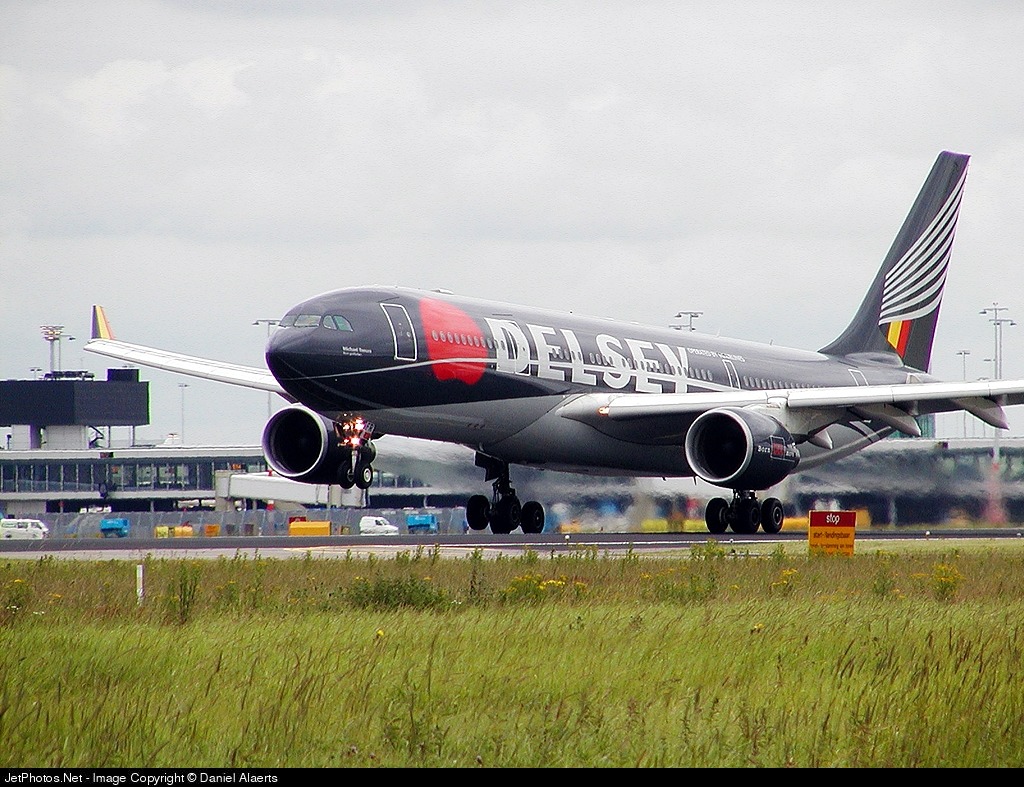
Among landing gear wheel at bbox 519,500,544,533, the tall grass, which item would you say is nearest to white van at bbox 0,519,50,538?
landing gear wheel at bbox 519,500,544,533

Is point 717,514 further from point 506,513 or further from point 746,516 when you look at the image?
point 506,513

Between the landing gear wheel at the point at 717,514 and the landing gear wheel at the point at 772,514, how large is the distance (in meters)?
0.89

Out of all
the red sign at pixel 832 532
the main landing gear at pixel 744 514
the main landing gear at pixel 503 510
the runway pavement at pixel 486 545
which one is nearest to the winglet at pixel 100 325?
the runway pavement at pixel 486 545

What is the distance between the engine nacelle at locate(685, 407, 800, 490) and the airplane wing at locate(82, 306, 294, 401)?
11663 millimetres

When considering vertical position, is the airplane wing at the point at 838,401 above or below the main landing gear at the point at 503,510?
above

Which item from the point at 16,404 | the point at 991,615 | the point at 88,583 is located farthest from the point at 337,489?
the point at 16,404

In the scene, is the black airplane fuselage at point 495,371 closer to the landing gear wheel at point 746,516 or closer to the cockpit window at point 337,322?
the cockpit window at point 337,322

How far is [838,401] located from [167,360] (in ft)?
58.9

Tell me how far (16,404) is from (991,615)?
108185 millimetres

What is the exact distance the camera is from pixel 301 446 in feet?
111

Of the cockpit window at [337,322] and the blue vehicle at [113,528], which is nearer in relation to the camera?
the cockpit window at [337,322]

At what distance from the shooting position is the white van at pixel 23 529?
50428mm

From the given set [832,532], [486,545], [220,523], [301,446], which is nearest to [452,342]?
[486,545]
